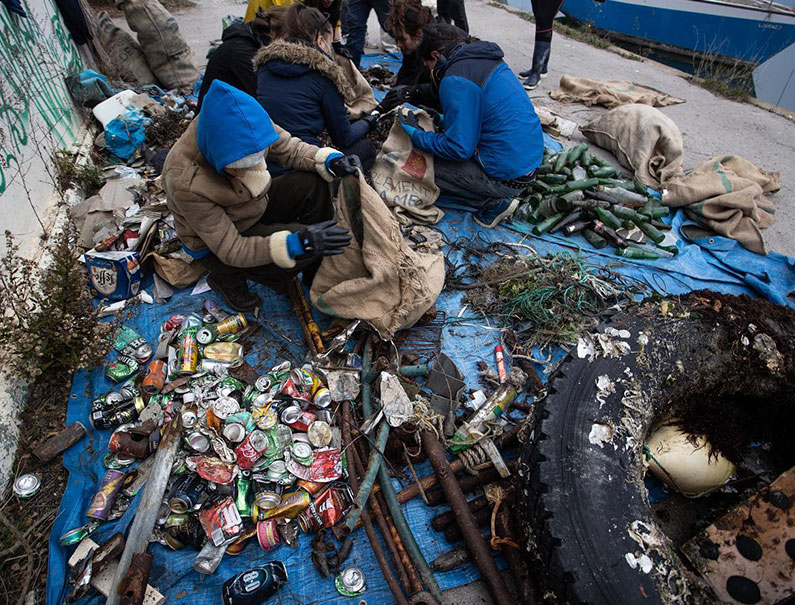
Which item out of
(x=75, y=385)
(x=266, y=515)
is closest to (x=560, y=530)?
(x=266, y=515)

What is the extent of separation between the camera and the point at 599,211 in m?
3.87

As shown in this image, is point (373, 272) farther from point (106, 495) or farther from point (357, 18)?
point (357, 18)

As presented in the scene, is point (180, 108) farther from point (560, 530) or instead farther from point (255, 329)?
point (560, 530)

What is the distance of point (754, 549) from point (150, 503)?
8.44 ft

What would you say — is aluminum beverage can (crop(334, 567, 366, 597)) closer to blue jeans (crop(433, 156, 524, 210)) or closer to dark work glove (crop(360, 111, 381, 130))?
blue jeans (crop(433, 156, 524, 210))

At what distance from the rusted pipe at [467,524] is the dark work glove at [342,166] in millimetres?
1627

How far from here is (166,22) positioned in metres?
5.30

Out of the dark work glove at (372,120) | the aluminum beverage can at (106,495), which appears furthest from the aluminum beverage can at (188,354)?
the dark work glove at (372,120)

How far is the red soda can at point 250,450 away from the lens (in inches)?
86.4

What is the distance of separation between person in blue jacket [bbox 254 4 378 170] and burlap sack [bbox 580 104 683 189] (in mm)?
3052

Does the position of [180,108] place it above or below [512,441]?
above

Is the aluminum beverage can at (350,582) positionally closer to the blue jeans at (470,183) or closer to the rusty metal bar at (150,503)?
the rusty metal bar at (150,503)

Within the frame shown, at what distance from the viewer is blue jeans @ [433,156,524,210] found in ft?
12.3

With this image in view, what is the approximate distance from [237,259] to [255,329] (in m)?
0.58
